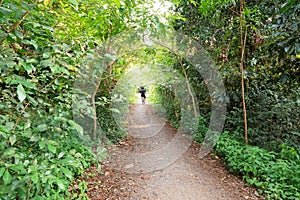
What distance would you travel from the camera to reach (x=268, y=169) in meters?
2.39

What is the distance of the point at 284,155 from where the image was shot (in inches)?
102

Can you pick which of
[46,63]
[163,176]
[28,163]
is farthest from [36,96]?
[163,176]

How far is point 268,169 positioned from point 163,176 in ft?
4.48

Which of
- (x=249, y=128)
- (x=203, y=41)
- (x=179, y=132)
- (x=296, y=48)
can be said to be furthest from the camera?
(x=179, y=132)

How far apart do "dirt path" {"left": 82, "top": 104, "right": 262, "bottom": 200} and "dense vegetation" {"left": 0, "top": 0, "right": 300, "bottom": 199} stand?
0.73ft

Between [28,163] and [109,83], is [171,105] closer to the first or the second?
[109,83]

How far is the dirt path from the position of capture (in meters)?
2.27

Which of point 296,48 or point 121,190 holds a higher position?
point 296,48

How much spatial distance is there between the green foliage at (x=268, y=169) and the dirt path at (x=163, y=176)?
0.15m

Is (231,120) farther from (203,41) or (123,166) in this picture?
(123,166)

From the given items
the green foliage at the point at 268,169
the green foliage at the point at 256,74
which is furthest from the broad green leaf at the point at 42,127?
the green foliage at the point at 256,74

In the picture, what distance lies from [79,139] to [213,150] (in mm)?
2375

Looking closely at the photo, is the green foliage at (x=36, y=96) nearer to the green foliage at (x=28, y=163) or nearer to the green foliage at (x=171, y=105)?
the green foliage at (x=28, y=163)

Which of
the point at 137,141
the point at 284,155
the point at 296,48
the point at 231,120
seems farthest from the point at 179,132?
the point at 296,48
